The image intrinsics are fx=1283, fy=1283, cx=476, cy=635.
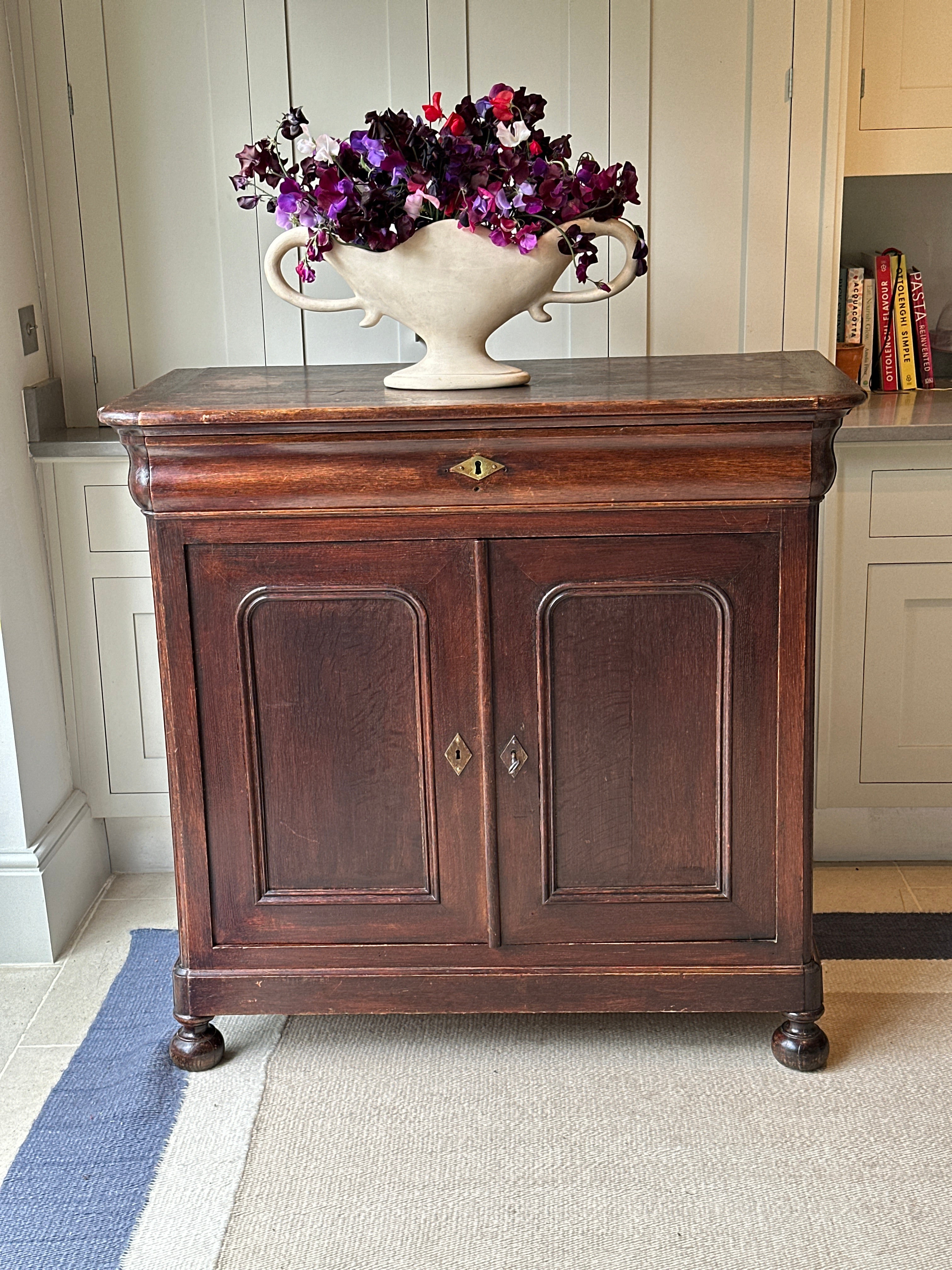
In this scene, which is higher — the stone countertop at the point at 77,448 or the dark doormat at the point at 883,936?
the stone countertop at the point at 77,448

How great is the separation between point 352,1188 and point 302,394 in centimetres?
115

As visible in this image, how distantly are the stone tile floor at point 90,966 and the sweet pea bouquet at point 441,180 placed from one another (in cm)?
136

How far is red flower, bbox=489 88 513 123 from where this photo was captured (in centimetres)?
176

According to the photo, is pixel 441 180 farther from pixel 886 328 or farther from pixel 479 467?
pixel 886 328

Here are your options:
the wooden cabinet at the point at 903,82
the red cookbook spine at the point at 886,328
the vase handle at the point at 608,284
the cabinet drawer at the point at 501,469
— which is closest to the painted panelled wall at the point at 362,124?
the wooden cabinet at the point at 903,82

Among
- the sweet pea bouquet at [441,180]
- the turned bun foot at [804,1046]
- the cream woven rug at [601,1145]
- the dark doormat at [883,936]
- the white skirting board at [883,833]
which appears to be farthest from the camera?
the white skirting board at [883,833]

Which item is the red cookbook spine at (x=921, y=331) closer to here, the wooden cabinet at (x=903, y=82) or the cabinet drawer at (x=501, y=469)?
the wooden cabinet at (x=903, y=82)

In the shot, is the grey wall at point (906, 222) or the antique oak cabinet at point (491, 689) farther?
the grey wall at point (906, 222)

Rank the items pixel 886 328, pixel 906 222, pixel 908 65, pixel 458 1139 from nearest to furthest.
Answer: pixel 458 1139
pixel 908 65
pixel 886 328
pixel 906 222

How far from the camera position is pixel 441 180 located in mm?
1804

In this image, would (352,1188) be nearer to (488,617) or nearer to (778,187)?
(488,617)

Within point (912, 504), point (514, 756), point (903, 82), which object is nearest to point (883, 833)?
point (912, 504)

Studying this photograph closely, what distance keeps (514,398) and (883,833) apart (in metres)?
1.41

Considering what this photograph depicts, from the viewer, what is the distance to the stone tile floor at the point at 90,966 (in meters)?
2.06
